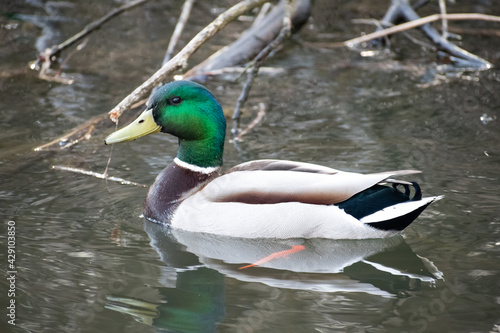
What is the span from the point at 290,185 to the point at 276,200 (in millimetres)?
151

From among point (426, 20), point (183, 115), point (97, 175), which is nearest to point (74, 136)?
point (97, 175)

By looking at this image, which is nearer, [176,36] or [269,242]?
[269,242]

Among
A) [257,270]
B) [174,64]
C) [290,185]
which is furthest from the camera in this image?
[174,64]

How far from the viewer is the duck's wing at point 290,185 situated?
521cm

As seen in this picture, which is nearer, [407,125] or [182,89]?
[182,89]

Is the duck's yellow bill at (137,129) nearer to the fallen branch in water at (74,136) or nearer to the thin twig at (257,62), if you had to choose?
the fallen branch in water at (74,136)

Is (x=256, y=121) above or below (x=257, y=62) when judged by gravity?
below

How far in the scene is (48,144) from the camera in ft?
21.8

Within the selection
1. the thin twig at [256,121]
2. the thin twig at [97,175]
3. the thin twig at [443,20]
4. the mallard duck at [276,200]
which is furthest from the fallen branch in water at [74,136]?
the thin twig at [443,20]

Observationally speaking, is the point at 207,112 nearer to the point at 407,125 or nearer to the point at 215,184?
the point at 215,184

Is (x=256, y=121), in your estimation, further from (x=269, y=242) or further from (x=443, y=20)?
(x=443, y=20)

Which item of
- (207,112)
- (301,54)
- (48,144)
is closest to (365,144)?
(207,112)

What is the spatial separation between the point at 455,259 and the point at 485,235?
45cm

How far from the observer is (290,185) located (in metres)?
5.28
